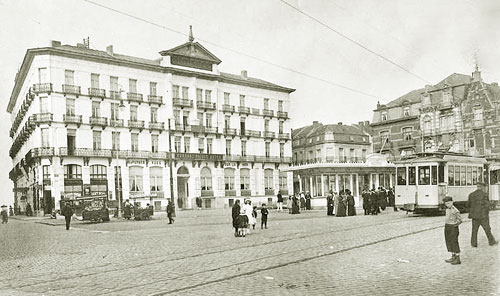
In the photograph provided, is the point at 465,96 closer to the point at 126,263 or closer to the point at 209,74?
the point at 209,74

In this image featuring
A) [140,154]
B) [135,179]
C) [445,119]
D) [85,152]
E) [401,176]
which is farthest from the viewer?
[445,119]

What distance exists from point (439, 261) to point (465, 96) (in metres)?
38.7

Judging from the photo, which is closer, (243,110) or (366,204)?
(366,204)

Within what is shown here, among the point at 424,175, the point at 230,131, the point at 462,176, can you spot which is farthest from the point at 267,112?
the point at 424,175

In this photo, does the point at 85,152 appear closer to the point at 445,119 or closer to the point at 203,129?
the point at 203,129

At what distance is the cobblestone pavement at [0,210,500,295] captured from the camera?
25.7ft

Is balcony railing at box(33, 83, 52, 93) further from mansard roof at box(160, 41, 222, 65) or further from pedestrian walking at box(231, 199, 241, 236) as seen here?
pedestrian walking at box(231, 199, 241, 236)

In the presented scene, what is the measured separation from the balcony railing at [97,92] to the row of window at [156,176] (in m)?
6.21

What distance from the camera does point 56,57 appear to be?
1651 inches

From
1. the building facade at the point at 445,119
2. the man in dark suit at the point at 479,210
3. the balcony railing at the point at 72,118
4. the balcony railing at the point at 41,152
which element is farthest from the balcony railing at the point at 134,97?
the man in dark suit at the point at 479,210

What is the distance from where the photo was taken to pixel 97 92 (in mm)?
44938

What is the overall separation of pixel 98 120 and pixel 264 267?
37969 mm

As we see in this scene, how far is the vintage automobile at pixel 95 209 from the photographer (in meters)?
28.2

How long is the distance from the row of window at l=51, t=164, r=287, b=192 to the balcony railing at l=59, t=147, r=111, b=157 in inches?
40.0
